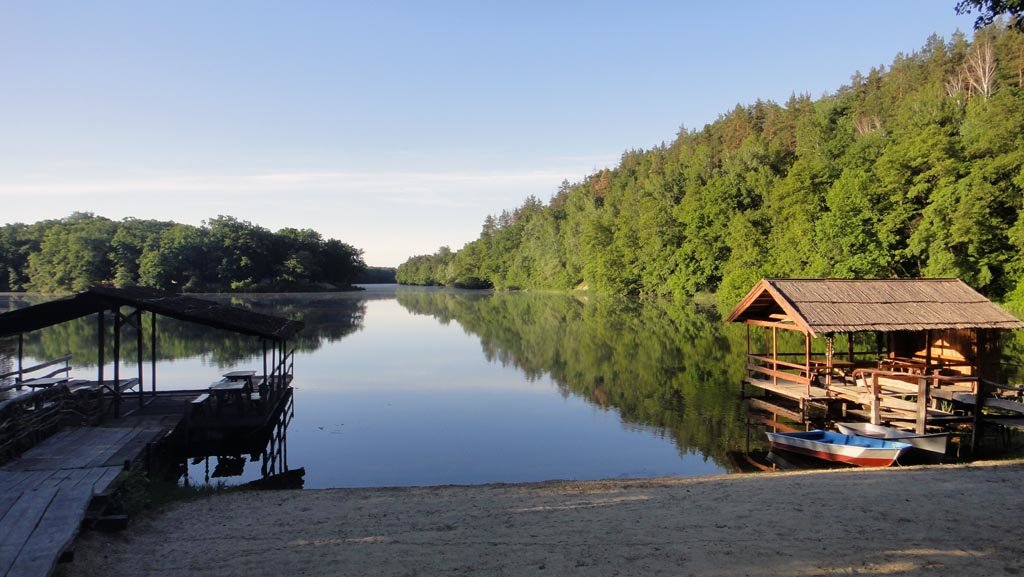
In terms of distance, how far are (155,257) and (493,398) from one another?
93897 millimetres

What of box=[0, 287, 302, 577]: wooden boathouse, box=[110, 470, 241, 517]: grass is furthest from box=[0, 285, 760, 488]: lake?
box=[110, 470, 241, 517]: grass

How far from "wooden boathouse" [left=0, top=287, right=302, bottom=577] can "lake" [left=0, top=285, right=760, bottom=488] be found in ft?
4.18

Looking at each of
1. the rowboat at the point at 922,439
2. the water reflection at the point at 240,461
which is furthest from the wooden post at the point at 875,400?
the water reflection at the point at 240,461

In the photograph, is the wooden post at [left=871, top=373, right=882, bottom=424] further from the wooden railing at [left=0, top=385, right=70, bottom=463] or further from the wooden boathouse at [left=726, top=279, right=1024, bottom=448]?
→ the wooden railing at [left=0, top=385, right=70, bottom=463]

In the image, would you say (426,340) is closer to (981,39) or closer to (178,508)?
(178,508)

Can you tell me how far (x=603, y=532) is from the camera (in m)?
7.96

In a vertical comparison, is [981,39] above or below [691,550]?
above

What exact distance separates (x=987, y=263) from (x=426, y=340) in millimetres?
35337

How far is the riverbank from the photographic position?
6812 millimetres

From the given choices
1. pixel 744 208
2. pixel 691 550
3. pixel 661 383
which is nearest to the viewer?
pixel 691 550

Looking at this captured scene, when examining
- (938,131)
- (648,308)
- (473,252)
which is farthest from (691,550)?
(473,252)

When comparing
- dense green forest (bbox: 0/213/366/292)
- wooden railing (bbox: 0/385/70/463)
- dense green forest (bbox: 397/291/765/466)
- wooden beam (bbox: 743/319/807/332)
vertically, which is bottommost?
dense green forest (bbox: 397/291/765/466)

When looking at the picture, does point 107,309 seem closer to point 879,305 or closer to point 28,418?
point 28,418

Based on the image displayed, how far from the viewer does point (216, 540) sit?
7898 millimetres
